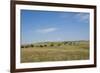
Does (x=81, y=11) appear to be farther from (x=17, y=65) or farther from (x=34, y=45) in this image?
(x=17, y=65)

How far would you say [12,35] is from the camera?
207 cm

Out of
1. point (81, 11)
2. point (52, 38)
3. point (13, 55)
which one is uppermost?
point (81, 11)

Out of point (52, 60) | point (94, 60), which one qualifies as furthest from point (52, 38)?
point (94, 60)

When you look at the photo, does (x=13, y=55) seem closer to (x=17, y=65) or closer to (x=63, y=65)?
(x=17, y=65)

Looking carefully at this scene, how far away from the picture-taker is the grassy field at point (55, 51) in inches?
86.1

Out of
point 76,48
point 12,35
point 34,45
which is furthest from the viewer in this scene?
point 76,48

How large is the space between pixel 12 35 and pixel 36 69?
0.48 meters

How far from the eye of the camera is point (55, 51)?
228 cm

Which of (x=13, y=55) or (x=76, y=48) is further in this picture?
(x=76, y=48)

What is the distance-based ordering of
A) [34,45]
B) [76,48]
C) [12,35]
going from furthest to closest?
[76,48] < [34,45] < [12,35]

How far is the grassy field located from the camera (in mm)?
2188

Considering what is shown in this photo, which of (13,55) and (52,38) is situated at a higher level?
(52,38)

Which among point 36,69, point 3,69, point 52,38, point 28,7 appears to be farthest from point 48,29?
point 3,69

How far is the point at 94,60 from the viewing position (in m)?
2.40
